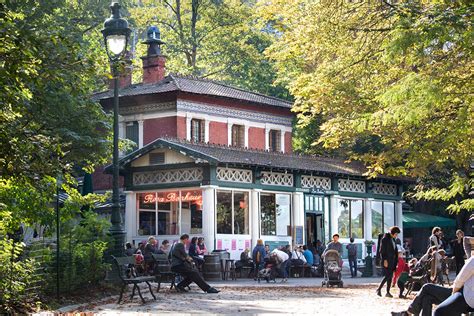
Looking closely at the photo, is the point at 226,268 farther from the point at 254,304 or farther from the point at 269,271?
the point at 254,304

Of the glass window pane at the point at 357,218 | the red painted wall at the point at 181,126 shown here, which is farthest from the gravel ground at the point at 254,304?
the red painted wall at the point at 181,126

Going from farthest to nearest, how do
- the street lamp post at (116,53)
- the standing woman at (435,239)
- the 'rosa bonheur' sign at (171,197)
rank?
the 'rosa bonheur' sign at (171,197), the standing woman at (435,239), the street lamp post at (116,53)

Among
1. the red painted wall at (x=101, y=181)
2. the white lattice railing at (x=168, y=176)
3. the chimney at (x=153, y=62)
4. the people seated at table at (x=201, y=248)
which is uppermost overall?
the chimney at (x=153, y=62)

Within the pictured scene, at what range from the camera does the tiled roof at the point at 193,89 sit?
1937 inches

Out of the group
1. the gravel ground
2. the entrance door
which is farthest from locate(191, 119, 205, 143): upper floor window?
the gravel ground

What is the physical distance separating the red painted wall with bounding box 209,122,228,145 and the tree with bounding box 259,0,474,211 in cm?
1405

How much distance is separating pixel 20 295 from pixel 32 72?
194 inches

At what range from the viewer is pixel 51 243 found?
23.2 meters

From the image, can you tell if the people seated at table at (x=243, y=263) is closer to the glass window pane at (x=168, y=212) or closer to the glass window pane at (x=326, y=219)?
the glass window pane at (x=168, y=212)

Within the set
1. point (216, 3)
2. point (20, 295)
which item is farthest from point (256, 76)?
point (20, 295)

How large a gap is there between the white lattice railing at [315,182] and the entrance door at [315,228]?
132 cm

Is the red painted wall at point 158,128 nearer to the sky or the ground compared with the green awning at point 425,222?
nearer to the sky

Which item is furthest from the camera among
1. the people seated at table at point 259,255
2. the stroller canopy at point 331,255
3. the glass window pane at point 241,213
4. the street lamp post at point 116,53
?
the glass window pane at point 241,213

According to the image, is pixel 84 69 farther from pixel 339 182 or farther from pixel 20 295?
pixel 339 182
